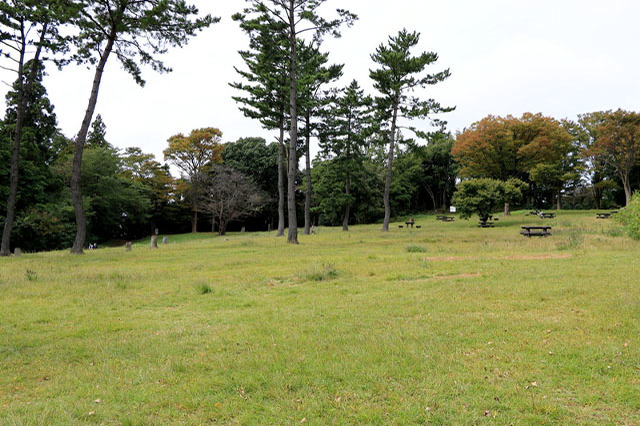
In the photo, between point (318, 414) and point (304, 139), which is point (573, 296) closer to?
point (318, 414)

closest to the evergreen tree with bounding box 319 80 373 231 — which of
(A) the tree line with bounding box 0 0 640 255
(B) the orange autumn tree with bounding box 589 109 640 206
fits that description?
(A) the tree line with bounding box 0 0 640 255

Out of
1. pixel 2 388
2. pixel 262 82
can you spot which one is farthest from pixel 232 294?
pixel 262 82

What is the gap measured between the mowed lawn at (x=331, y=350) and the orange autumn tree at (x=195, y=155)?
3712 centimetres

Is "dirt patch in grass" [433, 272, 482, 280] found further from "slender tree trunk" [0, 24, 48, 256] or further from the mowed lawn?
"slender tree trunk" [0, 24, 48, 256]

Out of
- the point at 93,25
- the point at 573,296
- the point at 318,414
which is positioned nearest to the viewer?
the point at 318,414

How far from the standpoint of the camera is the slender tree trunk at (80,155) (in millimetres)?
16219

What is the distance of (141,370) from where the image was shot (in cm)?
417

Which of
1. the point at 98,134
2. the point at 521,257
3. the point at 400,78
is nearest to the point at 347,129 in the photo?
the point at 400,78

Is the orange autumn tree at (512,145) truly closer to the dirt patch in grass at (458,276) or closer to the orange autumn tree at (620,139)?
the orange autumn tree at (620,139)

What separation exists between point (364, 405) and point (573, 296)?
532cm

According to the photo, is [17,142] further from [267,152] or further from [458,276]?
[267,152]

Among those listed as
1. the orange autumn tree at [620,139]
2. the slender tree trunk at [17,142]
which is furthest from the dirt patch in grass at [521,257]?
the orange autumn tree at [620,139]

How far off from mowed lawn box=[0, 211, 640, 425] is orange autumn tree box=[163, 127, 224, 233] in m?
37.1

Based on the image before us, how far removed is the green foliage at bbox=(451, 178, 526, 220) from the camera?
31250mm
